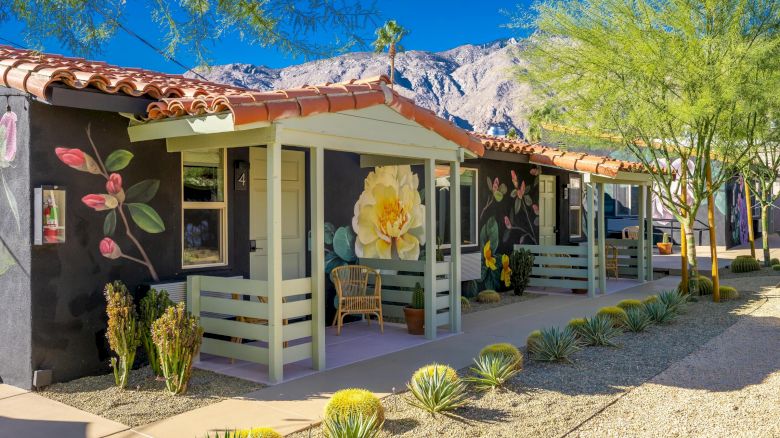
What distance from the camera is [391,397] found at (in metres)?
5.61

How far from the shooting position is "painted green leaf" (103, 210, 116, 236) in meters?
6.33

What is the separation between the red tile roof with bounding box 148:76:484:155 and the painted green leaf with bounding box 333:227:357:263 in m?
2.24

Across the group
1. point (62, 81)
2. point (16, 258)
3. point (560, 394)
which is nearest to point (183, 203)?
point (16, 258)

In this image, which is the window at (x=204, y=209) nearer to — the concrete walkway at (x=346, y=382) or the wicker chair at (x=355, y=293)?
the wicker chair at (x=355, y=293)

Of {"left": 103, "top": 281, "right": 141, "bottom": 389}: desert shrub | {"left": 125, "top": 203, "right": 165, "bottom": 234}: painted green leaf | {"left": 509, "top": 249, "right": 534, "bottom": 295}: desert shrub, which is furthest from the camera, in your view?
{"left": 509, "top": 249, "right": 534, "bottom": 295}: desert shrub

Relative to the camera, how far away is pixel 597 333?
24.5 feet

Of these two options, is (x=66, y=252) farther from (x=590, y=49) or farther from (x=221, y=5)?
(x=590, y=49)

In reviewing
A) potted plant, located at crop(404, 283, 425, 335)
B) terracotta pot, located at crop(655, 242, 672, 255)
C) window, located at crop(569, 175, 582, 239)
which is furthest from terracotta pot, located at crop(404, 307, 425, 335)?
terracotta pot, located at crop(655, 242, 672, 255)

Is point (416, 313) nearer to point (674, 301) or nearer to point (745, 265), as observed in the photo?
point (674, 301)

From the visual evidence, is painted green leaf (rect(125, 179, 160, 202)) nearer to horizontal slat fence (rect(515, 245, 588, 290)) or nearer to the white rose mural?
the white rose mural

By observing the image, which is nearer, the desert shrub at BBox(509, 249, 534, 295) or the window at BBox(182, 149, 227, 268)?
the window at BBox(182, 149, 227, 268)

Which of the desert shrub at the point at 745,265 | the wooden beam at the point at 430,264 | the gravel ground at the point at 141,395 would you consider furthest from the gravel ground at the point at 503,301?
the desert shrub at the point at 745,265

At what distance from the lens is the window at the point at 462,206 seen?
38.2 feet

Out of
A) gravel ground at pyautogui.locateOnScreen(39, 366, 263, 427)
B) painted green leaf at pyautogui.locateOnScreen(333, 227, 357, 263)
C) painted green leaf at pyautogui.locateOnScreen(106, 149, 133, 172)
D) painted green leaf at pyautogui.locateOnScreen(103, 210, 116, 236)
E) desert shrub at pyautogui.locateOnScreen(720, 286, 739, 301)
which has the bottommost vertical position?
gravel ground at pyautogui.locateOnScreen(39, 366, 263, 427)
